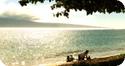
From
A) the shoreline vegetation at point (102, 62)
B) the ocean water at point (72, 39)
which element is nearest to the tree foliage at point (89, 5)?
the ocean water at point (72, 39)

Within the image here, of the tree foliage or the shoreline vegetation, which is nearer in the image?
the tree foliage

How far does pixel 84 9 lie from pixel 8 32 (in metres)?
1.13

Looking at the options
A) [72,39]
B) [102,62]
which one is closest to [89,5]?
[102,62]

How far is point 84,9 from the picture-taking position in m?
4.90

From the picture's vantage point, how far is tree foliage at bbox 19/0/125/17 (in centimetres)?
469

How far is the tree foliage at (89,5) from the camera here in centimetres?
469

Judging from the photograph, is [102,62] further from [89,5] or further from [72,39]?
[72,39]

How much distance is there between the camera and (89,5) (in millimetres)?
4852

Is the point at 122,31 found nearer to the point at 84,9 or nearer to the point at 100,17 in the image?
the point at 100,17

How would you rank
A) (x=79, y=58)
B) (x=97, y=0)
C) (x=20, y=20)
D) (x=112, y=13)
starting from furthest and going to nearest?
(x=79, y=58) < (x=112, y=13) < (x=97, y=0) < (x=20, y=20)

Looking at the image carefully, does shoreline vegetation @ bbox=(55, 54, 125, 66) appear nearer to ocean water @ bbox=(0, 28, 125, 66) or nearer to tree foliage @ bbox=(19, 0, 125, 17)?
ocean water @ bbox=(0, 28, 125, 66)

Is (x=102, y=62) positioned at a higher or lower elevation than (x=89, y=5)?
lower

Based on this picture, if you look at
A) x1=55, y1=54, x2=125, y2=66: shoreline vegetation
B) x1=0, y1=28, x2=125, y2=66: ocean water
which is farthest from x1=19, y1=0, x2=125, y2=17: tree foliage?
x1=55, y1=54, x2=125, y2=66: shoreline vegetation

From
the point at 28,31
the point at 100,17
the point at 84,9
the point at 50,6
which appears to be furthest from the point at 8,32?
the point at 100,17
